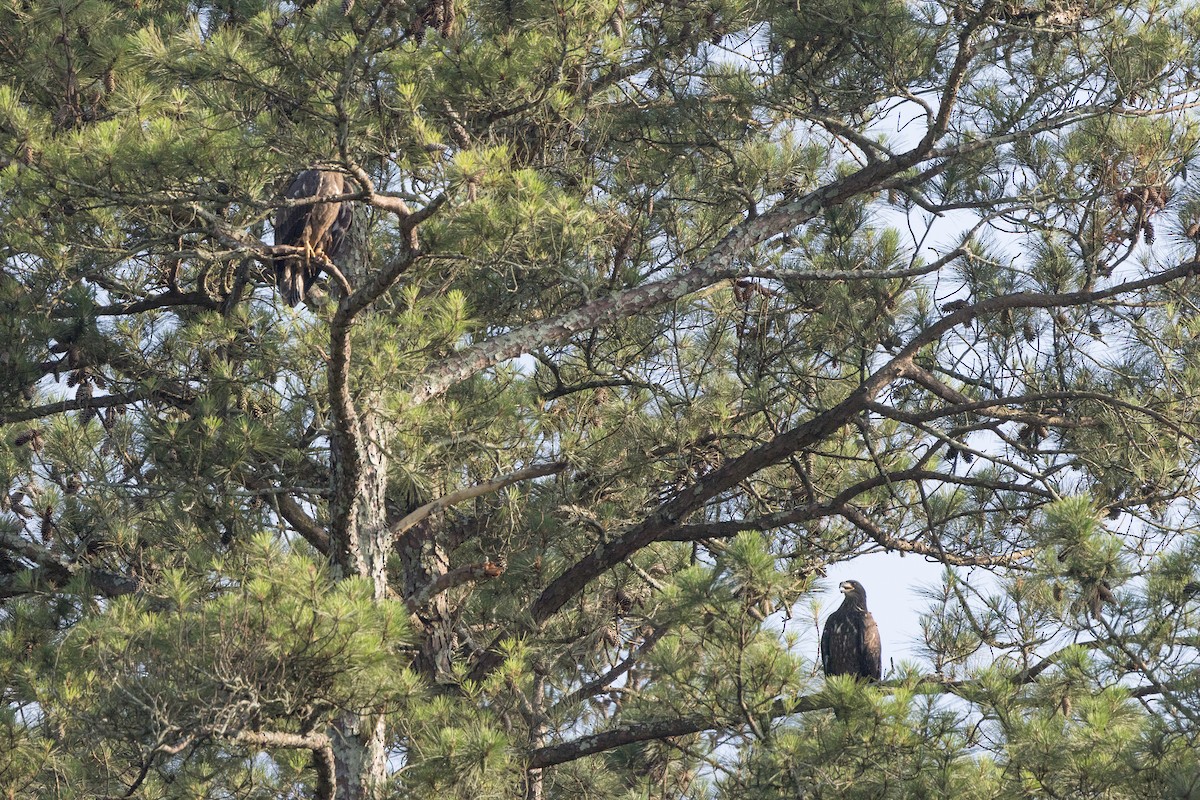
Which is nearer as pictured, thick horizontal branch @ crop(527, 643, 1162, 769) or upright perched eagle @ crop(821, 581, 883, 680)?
thick horizontal branch @ crop(527, 643, 1162, 769)

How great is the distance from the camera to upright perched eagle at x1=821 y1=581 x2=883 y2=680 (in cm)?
674

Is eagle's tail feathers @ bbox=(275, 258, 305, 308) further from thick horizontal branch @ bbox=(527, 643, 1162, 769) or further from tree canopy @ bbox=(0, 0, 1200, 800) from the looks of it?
thick horizontal branch @ bbox=(527, 643, 1162, 769)

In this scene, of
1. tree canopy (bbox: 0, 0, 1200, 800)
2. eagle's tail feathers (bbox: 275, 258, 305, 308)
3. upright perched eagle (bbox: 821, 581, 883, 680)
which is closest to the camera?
tree canopy (bbox: 0, 0, 1200, 800)

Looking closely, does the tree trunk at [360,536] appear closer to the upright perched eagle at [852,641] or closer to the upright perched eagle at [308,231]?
the upright perched eagle at [308,231]

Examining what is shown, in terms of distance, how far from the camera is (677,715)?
14.8ft

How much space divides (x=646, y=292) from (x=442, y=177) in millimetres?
1255

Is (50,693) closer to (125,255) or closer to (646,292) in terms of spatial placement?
(125,255)

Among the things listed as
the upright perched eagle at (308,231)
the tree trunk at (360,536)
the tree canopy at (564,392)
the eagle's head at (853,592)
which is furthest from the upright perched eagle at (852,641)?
the upright perched eagle at (308,231)

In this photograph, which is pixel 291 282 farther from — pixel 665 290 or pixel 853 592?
pixel 853 592

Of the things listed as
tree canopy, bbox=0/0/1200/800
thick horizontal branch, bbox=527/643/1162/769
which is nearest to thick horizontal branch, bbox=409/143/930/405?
tree canopy, bbox=0/0/1200/800

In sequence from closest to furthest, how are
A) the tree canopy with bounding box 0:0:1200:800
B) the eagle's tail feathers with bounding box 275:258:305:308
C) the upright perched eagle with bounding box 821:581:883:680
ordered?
the tree canopy with bounding box 0:0:1200:800 < the eagle's tail feathers with bounding box 275:258:305:308 < the upright perched eagle with bounding box 821:581:883:680

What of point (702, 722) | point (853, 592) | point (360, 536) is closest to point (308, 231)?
point (360, 536)

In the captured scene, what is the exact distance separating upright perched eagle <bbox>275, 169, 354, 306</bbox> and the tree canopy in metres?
0.12

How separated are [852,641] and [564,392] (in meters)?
2.26
